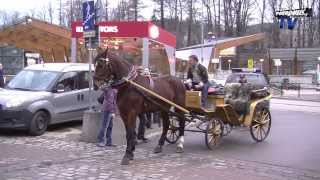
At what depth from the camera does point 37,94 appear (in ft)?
48.5

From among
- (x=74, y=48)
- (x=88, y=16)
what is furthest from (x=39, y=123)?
(x=74, y=48)

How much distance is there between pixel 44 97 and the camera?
14.8 metres

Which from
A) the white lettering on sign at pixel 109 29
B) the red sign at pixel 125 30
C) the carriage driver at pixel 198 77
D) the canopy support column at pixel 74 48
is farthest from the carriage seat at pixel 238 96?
the canopy support column at pixel 74 48

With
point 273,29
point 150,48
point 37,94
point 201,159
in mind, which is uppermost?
point 273,29

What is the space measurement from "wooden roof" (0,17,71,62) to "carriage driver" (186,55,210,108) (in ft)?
40.6

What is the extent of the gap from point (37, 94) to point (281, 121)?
29.3 ft

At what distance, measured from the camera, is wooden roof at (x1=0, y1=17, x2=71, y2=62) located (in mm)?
25005

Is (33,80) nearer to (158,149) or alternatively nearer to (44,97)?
(44,97)

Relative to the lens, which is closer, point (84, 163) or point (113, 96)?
point (84, 163)

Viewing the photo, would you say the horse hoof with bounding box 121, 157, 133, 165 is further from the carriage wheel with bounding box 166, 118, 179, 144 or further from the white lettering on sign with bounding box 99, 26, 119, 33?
the white lettering on sign with bounding box 99, 26, 119, 33

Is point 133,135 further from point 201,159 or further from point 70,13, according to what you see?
point 70,13

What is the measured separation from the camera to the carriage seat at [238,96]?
1375cm

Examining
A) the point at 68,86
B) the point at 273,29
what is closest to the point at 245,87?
the point at 68,86

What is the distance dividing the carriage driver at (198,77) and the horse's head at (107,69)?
2.46 meters
